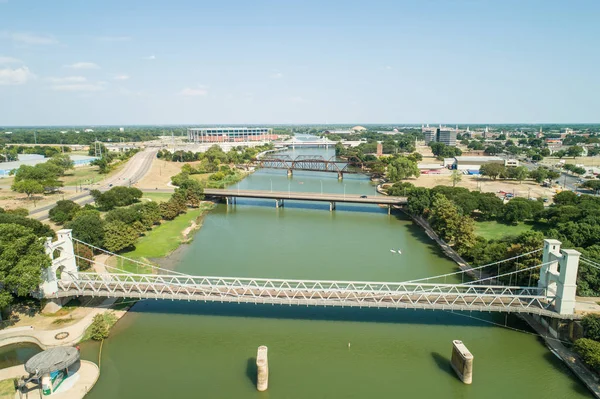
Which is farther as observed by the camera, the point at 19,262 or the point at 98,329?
the point at 19,262

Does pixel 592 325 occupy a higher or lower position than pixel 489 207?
lower

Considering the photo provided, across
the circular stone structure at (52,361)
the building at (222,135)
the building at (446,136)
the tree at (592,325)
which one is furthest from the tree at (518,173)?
the building at (222,135)

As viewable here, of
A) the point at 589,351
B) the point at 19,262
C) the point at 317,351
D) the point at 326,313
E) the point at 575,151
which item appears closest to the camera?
the point at 589,351

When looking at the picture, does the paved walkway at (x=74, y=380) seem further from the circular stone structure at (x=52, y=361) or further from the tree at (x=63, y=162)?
the tree at (x=63, y=162)

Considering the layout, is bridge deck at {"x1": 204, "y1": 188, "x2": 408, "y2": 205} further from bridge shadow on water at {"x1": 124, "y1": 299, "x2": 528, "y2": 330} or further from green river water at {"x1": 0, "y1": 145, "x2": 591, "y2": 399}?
bridge shadow on water at {"x1": 124, "y1": 299, "x2": 528, "y2": 330}

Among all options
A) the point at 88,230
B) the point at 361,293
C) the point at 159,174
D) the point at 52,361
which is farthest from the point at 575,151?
the point at 52,361

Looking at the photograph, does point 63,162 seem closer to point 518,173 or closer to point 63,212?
point 63,212

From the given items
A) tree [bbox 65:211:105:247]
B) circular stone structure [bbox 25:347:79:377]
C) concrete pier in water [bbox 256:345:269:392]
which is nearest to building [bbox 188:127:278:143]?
tree [bbox 65:211:105:247]
